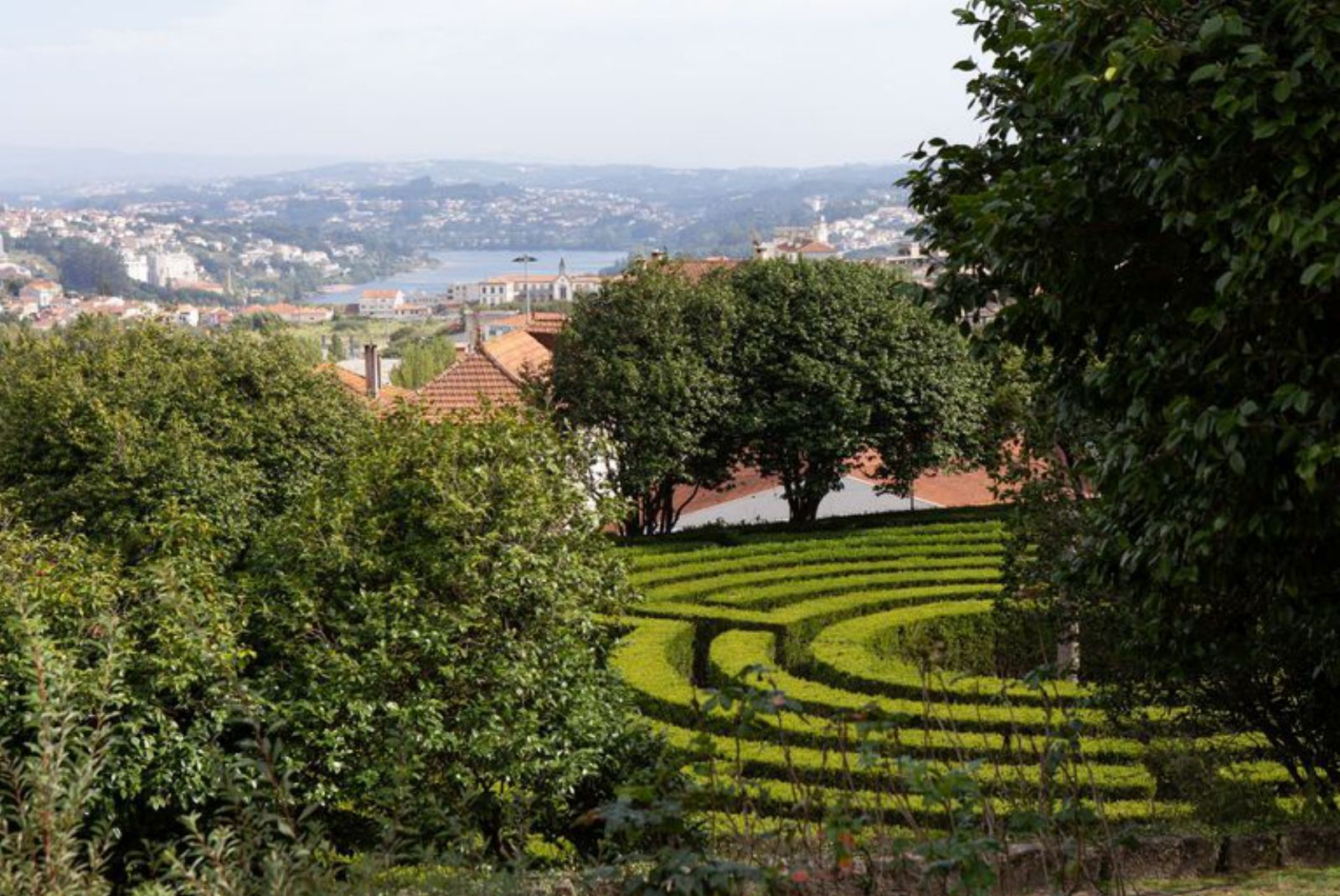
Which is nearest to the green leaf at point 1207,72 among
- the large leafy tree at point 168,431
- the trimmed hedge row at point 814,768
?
the trimmed hedge row at point 814,768

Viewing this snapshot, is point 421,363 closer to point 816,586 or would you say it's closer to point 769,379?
point 769,379

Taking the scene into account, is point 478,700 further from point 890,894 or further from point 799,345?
point 799,345

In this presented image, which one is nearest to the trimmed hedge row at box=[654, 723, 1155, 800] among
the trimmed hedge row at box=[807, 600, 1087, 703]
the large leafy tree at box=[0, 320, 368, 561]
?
the trimmed hedge row at box=[807, 600, 1087, 703]

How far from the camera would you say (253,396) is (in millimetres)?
33781

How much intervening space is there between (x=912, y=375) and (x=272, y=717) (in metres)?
31.4

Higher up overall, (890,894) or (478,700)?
(890,894)

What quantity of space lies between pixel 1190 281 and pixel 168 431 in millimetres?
24468

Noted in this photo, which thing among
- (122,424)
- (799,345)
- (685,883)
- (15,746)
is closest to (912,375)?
(799,345)

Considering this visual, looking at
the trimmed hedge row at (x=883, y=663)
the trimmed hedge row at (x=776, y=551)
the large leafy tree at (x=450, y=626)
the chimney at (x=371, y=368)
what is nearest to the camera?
the large leafy tree at (x=450, y=626)

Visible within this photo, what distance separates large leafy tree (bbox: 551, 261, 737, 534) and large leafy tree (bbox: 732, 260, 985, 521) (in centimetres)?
84

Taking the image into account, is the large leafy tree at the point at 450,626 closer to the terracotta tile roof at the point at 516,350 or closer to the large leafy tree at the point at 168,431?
the large leafy tree at the point at 168,431

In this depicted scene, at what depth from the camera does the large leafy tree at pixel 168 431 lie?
30094 mm

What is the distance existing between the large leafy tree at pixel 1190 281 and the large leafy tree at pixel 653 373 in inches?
1153

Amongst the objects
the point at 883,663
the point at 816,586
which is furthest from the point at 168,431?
the point at 883,663
